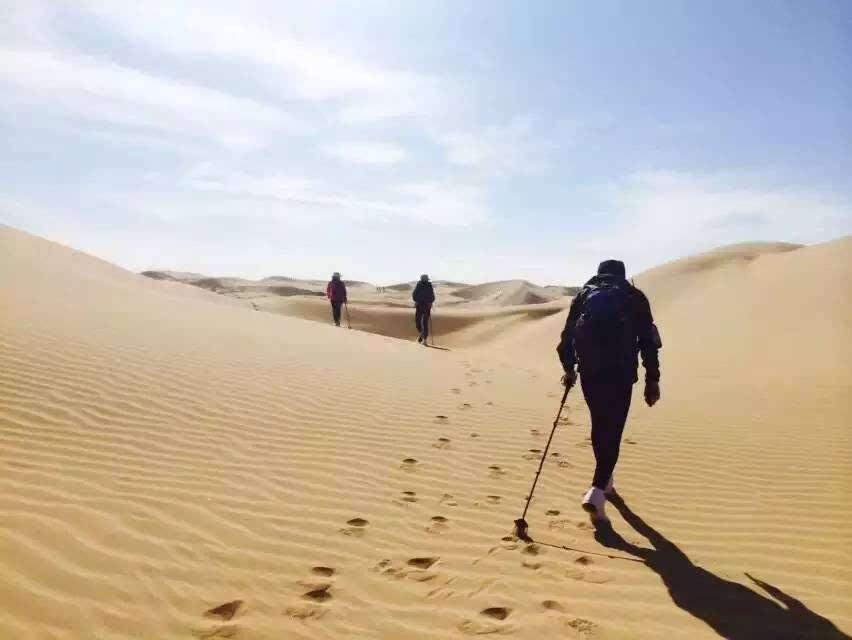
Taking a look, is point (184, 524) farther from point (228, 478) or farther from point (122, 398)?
point (122, 398)

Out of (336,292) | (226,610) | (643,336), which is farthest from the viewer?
(336,292)

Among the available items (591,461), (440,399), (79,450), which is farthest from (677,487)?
(79,450)

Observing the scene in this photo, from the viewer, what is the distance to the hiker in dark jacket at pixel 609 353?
4.43 metres

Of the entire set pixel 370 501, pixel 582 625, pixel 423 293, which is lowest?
pixel 582 625

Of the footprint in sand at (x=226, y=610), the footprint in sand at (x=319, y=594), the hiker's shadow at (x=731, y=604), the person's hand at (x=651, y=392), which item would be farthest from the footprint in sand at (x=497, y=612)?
the person's hand at (x=651, y=392)

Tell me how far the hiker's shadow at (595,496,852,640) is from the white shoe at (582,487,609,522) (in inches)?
14.4

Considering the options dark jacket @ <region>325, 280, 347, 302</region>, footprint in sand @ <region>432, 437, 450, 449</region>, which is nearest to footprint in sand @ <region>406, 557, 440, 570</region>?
footprint in sand @ <region>432, 437, 450, 449</region>

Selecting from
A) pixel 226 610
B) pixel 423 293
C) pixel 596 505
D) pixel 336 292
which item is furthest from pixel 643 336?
pixel 336 292

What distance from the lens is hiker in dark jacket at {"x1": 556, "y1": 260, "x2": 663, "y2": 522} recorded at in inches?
174

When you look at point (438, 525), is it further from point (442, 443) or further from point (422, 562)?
point (442, 443)

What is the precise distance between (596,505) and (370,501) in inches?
62.4

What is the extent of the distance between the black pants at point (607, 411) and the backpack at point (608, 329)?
0.10 metres

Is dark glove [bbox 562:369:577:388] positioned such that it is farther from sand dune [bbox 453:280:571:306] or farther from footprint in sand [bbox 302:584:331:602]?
sand dune [bbox 453:280:571:306]

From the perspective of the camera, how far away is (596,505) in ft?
15.0
